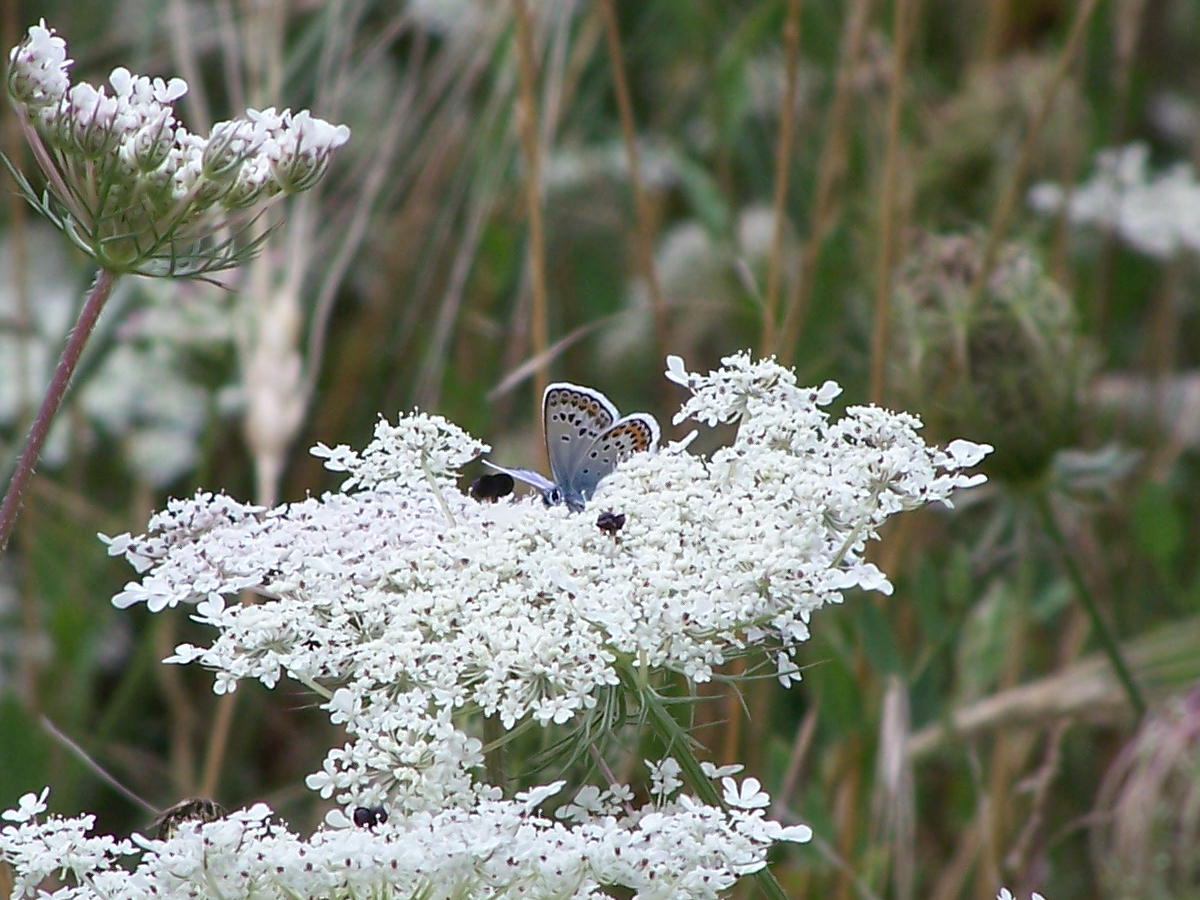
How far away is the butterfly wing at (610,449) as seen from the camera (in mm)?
1318

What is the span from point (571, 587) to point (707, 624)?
0.33ft

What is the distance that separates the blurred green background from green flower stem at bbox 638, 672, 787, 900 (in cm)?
54

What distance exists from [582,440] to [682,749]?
0.33 metres

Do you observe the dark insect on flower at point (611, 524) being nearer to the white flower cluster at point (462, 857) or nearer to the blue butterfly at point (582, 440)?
the blue butterfly at point (582, 440)

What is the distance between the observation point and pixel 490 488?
1314 millimetres

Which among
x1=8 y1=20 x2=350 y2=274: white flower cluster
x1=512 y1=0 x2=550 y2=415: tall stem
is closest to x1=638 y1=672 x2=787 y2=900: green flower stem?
x1=8 y1=20 x2=350 y2=274: white flower cluster

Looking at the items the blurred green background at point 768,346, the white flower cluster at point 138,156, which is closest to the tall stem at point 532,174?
the blurred green background at point 768,346

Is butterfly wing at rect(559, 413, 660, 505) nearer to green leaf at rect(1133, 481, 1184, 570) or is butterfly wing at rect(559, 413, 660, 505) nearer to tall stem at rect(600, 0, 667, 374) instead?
tall stem at rect(600, 0, 667, 374)

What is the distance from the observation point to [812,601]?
111 centimetres

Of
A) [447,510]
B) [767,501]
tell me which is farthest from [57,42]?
[767,501]

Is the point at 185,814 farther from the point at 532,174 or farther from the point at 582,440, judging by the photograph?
the point at 532,174

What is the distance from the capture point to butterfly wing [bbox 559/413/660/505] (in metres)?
1.32

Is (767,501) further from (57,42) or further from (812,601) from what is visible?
(57,42)

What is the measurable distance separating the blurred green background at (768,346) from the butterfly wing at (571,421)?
0.44m
